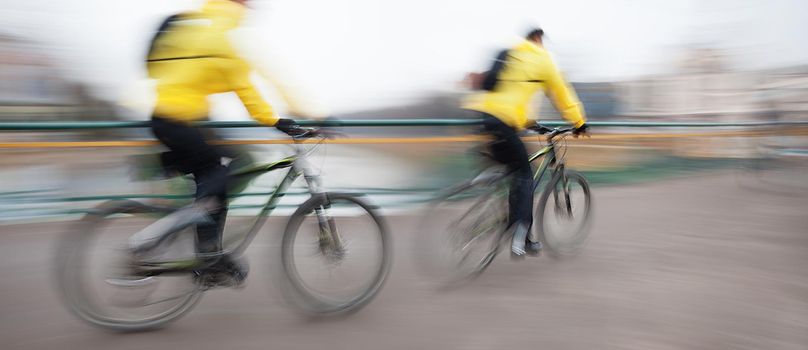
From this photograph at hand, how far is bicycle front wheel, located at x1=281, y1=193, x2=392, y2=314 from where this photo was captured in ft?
10.7

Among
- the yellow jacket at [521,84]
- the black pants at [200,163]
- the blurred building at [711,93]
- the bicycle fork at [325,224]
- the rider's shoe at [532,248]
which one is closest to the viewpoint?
the black pants at [200,163]

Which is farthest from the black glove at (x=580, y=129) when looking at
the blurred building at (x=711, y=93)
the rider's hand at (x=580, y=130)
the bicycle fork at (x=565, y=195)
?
the blurred building at (x=711, y=93)

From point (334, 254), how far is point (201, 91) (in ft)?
3.46

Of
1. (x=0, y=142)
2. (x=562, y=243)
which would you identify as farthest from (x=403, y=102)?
(x=0, y=142)

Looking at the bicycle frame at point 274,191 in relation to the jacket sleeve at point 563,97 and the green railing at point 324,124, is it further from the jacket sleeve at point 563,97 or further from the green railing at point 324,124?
the jacket sleeve at point 563,97

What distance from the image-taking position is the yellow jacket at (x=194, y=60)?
2854mm

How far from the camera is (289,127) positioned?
10.3 feet

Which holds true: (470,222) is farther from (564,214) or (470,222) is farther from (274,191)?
(274,191)

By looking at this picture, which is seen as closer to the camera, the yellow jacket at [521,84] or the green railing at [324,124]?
the yellow jacket at [521,84]

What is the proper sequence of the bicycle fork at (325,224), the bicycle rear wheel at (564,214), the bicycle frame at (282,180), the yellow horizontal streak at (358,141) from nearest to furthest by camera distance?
1. the bicycle frame at (282,180)
2. the bicycle fork at (325,224)
3. the bicycle rear wheel at (564,214)
4. the yellow horizontal streak at (358,141)

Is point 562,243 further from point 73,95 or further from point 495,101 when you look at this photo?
point 73,95

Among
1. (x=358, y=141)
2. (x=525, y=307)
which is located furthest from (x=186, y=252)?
(x=358, y=141)

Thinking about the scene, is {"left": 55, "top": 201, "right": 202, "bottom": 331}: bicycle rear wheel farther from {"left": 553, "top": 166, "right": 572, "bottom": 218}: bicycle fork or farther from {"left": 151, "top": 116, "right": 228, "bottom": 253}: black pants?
{"left": 553, "top": 166, "right": 572, "bottom": 218}: bicycle fork

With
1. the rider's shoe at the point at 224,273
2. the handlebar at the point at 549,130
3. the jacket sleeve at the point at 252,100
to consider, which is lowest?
the rider's shoe at the point at 224,273
